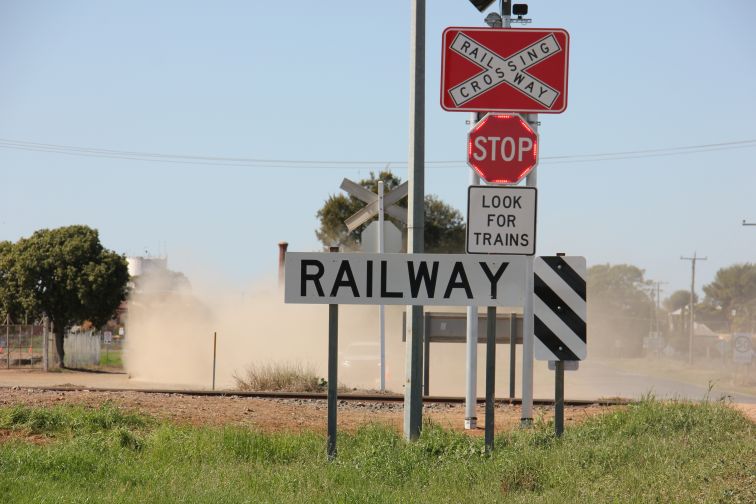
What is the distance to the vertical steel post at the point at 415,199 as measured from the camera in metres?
11.6

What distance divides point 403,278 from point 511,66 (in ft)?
8.30

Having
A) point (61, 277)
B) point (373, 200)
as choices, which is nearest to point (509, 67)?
point (373, 200)

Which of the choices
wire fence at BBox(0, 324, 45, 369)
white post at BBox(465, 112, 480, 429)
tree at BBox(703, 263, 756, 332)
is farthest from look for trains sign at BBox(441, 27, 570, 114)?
tree at BBox(703, 263, 756, 332)

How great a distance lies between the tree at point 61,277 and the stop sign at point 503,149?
3659 cm

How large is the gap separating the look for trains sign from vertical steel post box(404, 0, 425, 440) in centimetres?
85

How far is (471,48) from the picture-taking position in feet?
36.3

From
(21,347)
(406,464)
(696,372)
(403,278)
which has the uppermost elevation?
(403,278)

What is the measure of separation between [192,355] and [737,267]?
361 feet

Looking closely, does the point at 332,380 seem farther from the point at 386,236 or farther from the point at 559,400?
the point at 386,236

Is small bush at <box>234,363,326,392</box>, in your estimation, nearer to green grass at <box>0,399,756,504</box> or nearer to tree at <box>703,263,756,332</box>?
green grass at <box>0,399,756,504</box>

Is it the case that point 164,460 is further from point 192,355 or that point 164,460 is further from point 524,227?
point 192,355

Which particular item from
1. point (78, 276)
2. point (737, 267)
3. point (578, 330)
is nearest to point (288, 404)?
point (578, 330)

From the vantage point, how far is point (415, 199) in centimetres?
1180

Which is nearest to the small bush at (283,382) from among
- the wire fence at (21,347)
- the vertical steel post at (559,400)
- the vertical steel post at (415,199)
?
the vertical steel post at (415,199)
